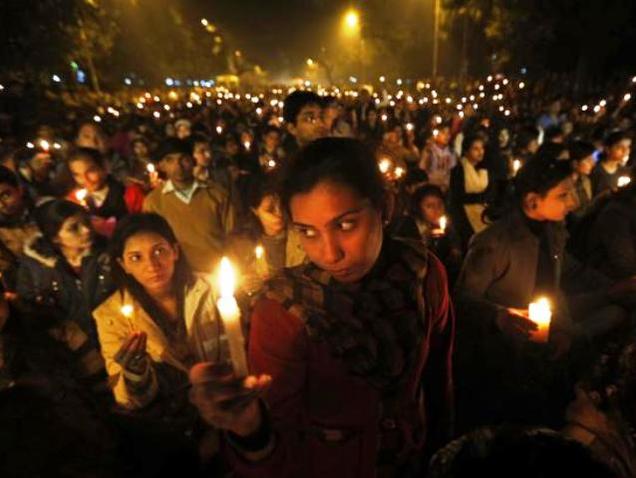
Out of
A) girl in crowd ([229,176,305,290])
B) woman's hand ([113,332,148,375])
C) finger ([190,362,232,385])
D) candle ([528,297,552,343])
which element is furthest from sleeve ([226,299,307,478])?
girl in crowd ([229,176,305,290])

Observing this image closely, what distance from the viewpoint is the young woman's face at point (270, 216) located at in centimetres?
403

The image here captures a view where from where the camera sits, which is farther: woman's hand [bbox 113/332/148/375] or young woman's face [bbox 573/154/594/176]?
young woman's face [bbox 573/154/594/176]

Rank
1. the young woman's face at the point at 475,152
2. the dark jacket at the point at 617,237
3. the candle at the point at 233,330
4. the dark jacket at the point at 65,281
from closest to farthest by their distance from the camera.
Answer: the candle at the point at 233,330, the dark jacket at the point at 65,281, the dark jacket at the point at 617,237, the young woman's face at the point at 475,152

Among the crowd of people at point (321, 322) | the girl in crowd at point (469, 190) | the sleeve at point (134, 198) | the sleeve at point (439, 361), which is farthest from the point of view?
the girl in crowd at point (469, 190)

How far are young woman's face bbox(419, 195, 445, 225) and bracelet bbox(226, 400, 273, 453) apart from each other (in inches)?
159

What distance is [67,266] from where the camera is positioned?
13.1 ft

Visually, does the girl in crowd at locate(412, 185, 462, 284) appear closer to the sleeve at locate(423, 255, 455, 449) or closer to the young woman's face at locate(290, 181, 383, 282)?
the sleeve at locate(423, 255, 455, 449)

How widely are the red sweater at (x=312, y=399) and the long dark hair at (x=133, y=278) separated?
1.63 metres

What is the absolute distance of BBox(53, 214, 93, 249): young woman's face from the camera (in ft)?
13.0

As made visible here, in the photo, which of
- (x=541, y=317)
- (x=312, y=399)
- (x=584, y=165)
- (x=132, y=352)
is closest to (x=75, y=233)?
(x=132, y=352)

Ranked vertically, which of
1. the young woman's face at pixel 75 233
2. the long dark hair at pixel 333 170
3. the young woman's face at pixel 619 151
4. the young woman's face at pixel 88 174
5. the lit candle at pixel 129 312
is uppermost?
the young woman's face at pixel 619 151

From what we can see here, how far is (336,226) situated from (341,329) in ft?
1.16

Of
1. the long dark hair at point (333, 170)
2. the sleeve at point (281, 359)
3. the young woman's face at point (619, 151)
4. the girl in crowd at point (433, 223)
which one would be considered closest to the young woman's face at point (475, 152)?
the young woman's face at point (619, 151)

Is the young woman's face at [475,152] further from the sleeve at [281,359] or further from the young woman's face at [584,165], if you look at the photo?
the sleeve at [281,359]
